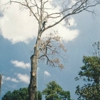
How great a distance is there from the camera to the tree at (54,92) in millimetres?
53203

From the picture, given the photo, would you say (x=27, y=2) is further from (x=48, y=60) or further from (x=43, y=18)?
(x=48, y=60)

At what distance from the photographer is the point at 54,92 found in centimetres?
5381

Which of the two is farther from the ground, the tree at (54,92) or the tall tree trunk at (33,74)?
the tree at (54,92)

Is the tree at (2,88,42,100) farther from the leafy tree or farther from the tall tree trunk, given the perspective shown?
the tall tree trunk

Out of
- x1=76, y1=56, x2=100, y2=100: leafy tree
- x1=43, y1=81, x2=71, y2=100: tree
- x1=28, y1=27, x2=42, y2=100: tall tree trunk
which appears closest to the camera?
x1=28, y1=27, x2=42, y2=100: tall tree trunk


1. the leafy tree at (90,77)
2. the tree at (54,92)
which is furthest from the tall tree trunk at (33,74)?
the tree at (54,92)

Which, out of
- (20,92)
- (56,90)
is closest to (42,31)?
(56,90)

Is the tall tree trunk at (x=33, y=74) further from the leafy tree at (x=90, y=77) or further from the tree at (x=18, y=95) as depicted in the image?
the tree at (x=18, y=95)

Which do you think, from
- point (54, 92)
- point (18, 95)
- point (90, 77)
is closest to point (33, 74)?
point (90, 77)

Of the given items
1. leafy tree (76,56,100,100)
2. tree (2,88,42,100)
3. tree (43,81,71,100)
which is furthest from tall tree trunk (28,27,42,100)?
tree (2,88,42,100)

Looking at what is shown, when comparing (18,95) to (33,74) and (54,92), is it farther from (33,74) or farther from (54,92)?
(33,74)

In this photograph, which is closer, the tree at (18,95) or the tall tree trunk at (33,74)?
the tall tree trunk at (33,74)

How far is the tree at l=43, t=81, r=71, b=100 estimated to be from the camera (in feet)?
175

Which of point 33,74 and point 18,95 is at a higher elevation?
point 18,95
